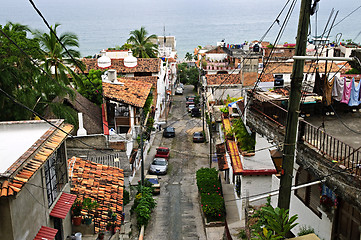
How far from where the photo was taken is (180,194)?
1257 inches

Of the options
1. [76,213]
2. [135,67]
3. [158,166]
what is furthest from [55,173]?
[135,67]

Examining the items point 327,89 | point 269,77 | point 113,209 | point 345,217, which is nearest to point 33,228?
point 113,209

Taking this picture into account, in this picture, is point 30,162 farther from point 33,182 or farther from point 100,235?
point 100,235

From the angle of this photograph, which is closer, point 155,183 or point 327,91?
point 327,91

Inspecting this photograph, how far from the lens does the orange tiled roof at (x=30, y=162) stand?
9.79 metres

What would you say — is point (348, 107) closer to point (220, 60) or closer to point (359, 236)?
point (359, 236)

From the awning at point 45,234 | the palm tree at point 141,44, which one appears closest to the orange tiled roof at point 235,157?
the awning at point 45,234

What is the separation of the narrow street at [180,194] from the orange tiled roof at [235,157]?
584 cm

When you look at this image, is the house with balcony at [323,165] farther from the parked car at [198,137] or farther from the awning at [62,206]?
the parked car at [198,137]

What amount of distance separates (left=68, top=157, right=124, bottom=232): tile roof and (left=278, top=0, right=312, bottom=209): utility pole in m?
8.44

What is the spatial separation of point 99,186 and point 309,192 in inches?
388

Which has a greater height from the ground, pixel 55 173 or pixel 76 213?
pixel 55 173

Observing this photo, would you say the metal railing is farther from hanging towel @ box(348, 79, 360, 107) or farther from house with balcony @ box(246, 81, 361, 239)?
hanging towel @ box(348, 79, 360, 107)

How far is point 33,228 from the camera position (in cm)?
1173
